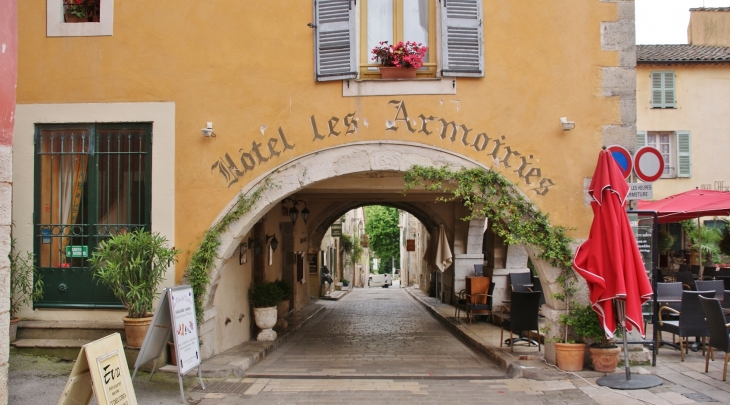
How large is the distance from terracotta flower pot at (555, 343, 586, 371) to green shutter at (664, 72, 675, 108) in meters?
14.3

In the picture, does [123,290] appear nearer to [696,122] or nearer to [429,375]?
[429,375]

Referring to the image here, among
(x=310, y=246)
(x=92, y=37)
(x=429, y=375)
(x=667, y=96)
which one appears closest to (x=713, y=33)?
(x=667, y=96)

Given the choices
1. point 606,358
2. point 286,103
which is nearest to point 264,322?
point 286,103

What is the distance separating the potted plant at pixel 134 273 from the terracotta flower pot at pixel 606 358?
4630 mm

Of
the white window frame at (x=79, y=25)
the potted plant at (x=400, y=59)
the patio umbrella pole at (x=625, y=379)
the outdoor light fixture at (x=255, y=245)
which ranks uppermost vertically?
the white window frame at (x=79, y=25)

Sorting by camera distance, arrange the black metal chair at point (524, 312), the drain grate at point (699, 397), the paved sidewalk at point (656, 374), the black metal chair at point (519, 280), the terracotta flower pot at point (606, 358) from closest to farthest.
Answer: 1. the drain grate at point (699, 397)
2. the paved sidewalk at point (656, 374)
3. the terracotta flower pot at point (606, 358)
4. the black metal chair at point (524, 312)
5. the black metal chair at point (519, 280)

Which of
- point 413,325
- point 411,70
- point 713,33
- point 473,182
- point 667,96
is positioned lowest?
point 413,325

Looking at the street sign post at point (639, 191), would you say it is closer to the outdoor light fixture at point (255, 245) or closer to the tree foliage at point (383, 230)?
the outdoor light fixture at point (255, 245)

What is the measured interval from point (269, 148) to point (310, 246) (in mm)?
11712

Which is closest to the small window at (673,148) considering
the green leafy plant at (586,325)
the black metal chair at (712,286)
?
the black metal chair at (712,286)

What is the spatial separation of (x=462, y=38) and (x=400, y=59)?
75cm

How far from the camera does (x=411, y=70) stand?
749 centimetres

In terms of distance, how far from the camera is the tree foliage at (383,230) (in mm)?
45094

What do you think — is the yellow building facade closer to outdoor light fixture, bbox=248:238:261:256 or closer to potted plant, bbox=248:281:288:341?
potted plant, bbox=248:281:288:341
